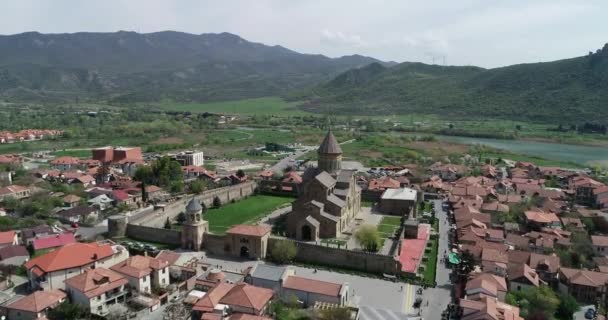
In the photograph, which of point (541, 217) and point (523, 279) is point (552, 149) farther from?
point (523, 279)

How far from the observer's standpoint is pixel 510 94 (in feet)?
499

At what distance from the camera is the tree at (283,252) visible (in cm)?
3053

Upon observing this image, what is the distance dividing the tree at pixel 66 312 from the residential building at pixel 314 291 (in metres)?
10.4

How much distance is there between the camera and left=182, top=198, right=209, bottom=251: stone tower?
3259 centimetres

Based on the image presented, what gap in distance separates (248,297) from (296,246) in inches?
332

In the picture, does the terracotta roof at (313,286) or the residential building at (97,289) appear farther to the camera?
the terracotta roof at (313,286)

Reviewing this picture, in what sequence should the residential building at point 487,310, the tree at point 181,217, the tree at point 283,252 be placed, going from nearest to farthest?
the residential building at point 487,310 → the tree at point 283,252 → the tree at point 181,217

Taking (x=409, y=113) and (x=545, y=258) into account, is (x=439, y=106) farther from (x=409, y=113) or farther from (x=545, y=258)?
(x=545, y=258)

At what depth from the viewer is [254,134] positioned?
11762cm

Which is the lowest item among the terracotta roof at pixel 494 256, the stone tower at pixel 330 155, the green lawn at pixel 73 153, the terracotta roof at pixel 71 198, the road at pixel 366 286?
the road at pixel 366 286

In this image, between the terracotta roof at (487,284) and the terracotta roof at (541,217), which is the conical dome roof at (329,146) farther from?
the terracotta roof at (487,284)

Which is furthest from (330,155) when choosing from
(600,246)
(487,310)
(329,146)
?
(487,310)

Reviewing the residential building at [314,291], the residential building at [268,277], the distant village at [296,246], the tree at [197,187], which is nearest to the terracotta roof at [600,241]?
the distant village at [296,246]

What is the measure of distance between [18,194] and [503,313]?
1806 inches
